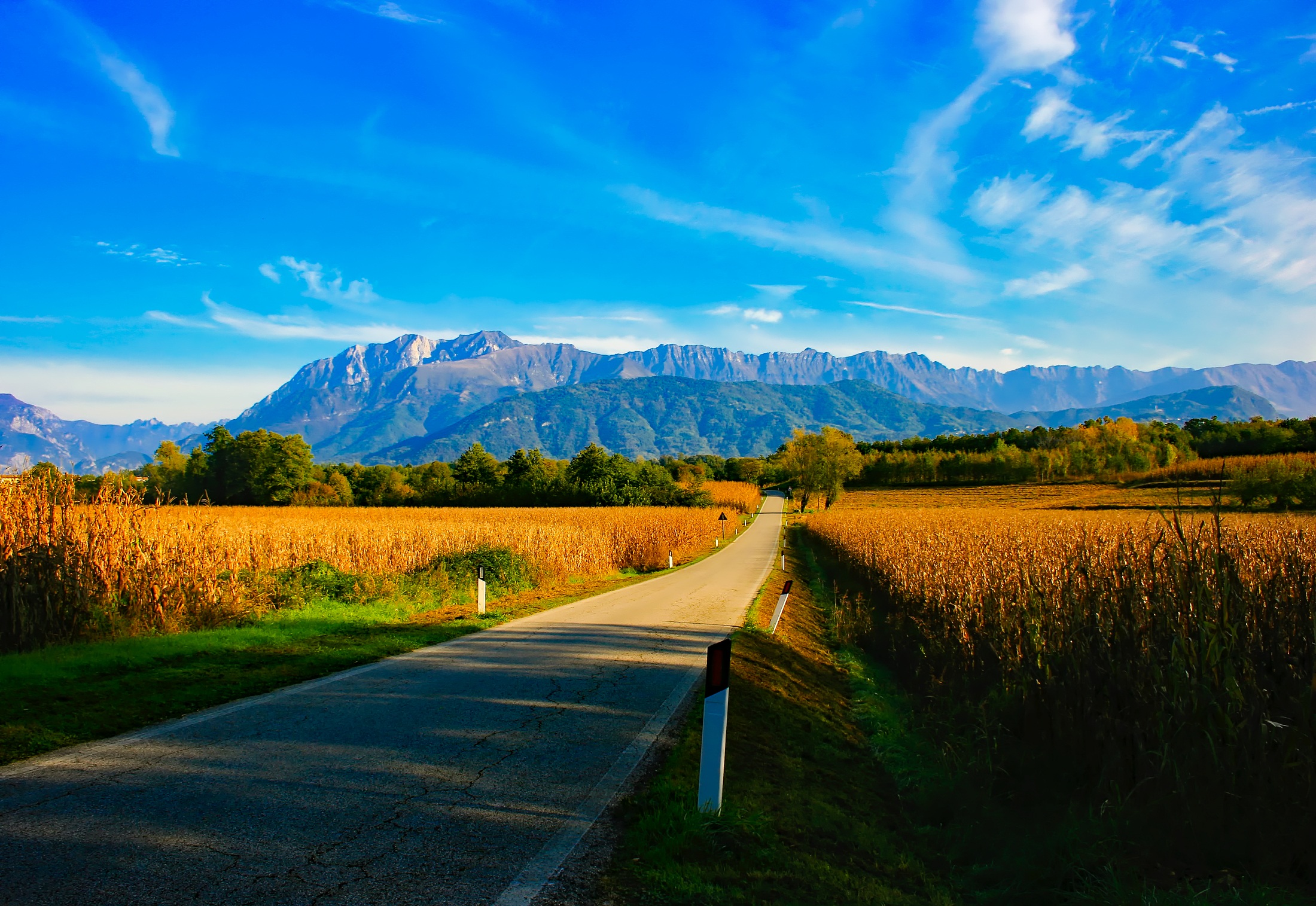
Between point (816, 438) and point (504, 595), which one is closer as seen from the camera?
point (504, 595)

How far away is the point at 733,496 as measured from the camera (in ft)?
228

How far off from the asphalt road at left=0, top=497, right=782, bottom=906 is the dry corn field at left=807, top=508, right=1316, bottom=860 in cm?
391

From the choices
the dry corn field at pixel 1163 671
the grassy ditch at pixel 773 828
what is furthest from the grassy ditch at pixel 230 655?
the dry corn field at pixel 1163 671

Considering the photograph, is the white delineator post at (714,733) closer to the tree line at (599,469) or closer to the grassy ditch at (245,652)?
the grassy ditch at (245,652)

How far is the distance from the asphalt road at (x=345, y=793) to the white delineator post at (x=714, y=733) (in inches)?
28.3

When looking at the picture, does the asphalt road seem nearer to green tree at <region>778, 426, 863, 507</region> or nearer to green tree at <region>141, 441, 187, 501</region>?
green tree at <region>778, 426, 863, 507</region>

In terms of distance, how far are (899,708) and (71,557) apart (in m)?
12.5

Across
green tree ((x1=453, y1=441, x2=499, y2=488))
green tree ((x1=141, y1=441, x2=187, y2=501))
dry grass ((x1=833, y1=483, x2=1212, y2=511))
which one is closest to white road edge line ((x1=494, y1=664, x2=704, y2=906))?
dry grass ((x1=833, y1=483, x2=1212, y2=511))

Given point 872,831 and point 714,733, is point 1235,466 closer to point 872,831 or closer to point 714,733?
point 872,831

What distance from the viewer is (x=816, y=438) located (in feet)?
274

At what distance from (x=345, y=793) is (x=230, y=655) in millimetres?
5632

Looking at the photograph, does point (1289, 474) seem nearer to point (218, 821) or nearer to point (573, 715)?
point (573, 715)

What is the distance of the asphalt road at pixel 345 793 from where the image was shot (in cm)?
323

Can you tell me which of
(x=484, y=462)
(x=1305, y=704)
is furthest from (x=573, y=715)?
(x=484, y=462)
